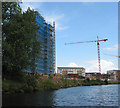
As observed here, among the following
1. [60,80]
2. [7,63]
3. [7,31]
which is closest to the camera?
[7,63]

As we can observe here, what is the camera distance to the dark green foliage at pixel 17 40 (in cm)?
3325

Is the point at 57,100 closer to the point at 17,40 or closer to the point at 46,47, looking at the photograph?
the point at 17,40

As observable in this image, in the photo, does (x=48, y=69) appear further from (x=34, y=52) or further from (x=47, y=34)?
(x=34, y=52)

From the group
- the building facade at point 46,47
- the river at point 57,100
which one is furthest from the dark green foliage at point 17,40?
the building facade at point 46,47

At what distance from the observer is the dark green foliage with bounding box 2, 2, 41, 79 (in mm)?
33250

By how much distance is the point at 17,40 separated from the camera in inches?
1336

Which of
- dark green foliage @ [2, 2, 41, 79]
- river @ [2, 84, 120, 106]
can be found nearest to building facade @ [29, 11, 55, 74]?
dark green foliage @ [2, 2, 41, 79]

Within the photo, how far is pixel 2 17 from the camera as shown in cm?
Answer: 3600

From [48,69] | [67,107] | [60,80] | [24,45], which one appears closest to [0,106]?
[67,107]

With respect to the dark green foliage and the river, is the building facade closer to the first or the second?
the dark green foliage

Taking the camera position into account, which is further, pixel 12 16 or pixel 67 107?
pixel 12 16

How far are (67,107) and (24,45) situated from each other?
67.1 ft

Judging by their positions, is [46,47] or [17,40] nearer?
[17,40]

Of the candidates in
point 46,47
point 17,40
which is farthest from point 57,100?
point 46,47
